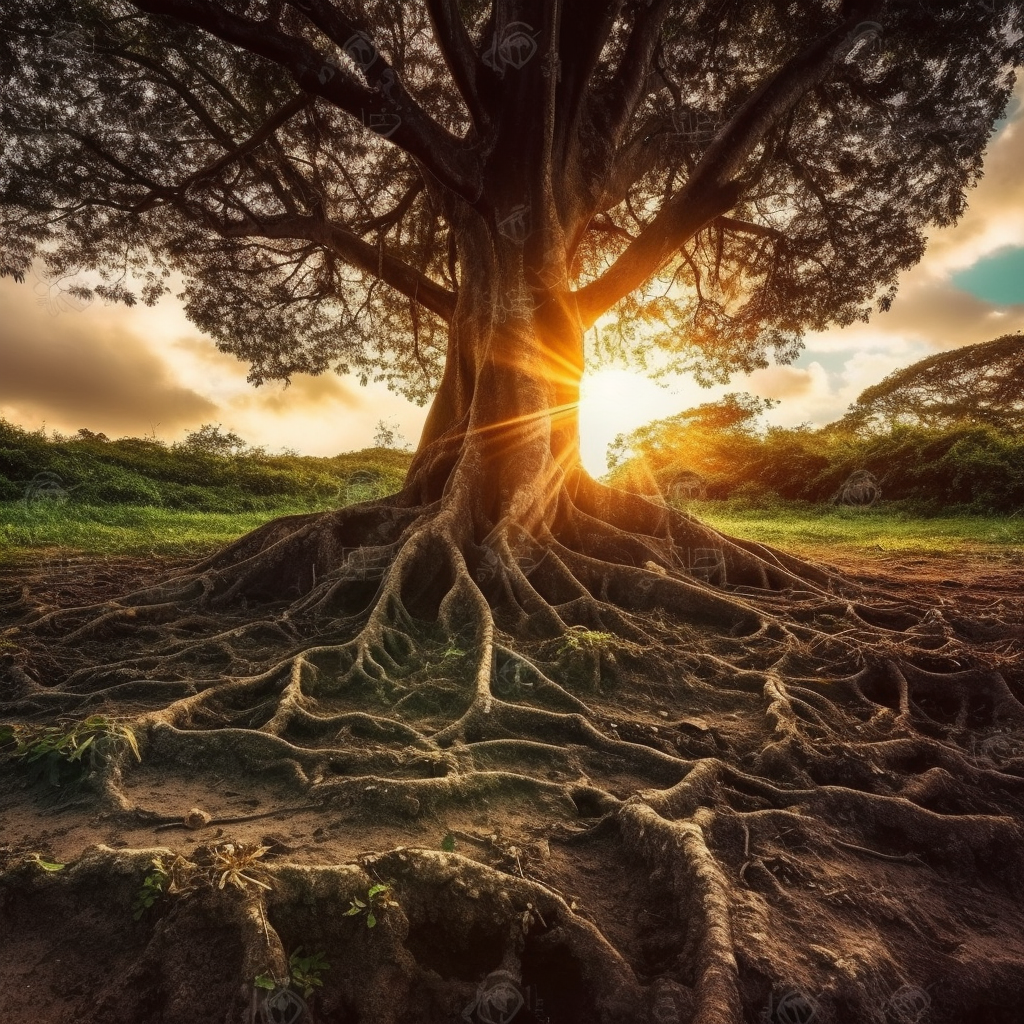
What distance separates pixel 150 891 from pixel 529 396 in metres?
5.66

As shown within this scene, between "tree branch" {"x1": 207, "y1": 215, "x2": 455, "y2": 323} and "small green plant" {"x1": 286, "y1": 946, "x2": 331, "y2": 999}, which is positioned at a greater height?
"tree branch" {"x1": 207, "y1": 215, "x2": 455, "y2": 323}

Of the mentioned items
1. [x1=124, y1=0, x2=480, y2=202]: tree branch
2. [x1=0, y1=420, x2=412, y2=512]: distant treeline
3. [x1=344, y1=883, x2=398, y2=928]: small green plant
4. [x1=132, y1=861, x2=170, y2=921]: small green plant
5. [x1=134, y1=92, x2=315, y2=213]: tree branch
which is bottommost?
[x1=344, y1=883, x2=398, y2=928]: small green plant

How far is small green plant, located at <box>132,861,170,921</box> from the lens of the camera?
6.05ft

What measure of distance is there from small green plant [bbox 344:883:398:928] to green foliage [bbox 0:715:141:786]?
1642 mm

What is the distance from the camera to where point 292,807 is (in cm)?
257

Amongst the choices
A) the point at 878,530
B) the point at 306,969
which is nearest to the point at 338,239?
the point at 306,969

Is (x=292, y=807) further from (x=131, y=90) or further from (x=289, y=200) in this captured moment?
(x=131, y=90)

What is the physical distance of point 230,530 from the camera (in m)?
14.7

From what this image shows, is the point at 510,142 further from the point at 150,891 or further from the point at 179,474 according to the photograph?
the point at 179,474

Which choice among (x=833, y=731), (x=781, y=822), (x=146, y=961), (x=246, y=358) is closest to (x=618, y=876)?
(x=781, y=822)

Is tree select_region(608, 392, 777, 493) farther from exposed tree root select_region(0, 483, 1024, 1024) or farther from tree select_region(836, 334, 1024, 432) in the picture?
exposed tree root select_region(0, 483, 1024, 1024)

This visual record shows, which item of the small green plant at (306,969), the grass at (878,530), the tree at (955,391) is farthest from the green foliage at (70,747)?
the tree at (955,391)

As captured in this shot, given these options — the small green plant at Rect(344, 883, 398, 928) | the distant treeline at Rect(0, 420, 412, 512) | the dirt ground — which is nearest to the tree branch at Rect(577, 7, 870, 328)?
the dirt ground

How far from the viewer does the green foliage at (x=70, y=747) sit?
275 centimetres
